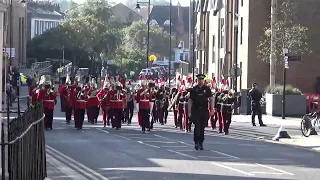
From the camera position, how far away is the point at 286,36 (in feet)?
162

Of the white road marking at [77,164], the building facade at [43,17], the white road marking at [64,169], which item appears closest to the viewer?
the white road marking at [64,169]

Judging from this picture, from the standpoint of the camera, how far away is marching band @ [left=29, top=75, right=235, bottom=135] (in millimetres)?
30828

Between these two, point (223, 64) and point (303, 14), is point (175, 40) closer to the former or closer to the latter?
point (223, 64)

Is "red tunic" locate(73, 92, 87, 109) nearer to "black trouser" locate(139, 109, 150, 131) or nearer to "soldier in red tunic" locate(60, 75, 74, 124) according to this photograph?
"soldier in red tunic" locate(60, 75, 74, 124)

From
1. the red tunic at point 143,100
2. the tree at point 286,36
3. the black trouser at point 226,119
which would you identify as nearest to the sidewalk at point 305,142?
the black trouser at point 226,119

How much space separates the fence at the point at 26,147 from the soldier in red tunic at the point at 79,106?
17.5 meters

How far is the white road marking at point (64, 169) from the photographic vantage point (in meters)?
16.7

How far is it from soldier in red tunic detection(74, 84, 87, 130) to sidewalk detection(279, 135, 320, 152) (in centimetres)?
787

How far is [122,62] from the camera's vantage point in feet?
356

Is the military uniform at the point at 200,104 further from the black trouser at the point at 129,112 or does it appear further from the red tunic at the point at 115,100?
the black trouser at the point at 129,112

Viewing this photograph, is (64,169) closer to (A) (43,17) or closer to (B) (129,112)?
(B) (129,112)

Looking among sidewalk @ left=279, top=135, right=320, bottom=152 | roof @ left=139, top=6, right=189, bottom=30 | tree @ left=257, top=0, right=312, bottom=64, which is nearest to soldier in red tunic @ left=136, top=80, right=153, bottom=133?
sidewalk @ left=279, top=135, right=320, bottom=152

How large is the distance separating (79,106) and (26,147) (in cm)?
2114

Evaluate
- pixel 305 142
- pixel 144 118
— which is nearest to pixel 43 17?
pixel 144 118
